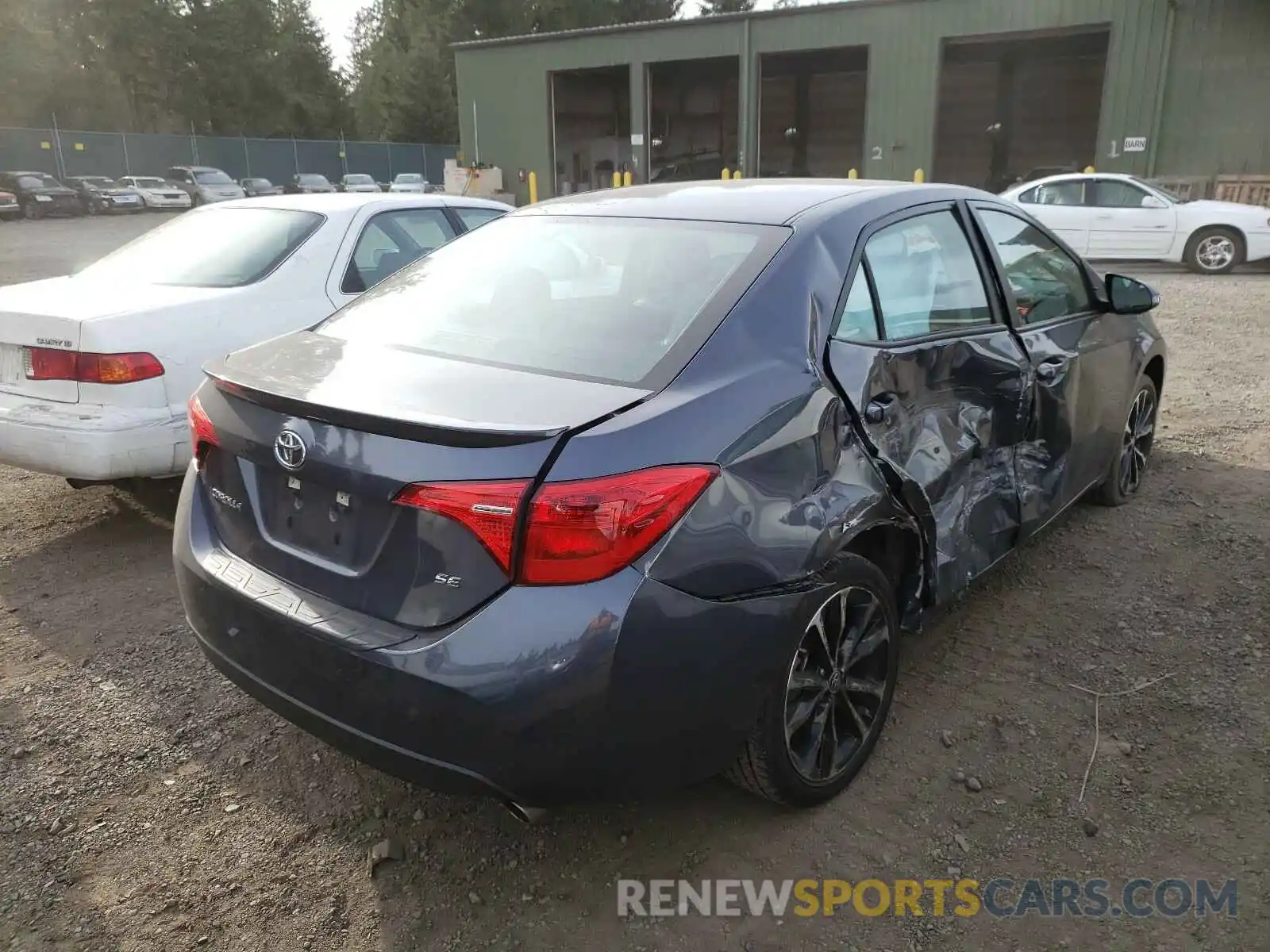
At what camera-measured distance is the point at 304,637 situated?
2.18 m

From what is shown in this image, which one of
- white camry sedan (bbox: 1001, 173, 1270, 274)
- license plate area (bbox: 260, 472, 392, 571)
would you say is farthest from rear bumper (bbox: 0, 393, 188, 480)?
white camry sedan (bbox: 1001, 173, 1270, 274)

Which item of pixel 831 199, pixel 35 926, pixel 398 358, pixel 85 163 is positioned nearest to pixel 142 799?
pixel 35 926

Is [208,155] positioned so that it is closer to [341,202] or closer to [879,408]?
[341,202]

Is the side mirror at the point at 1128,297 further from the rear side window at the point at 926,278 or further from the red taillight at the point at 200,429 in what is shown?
the red taillight at the point at 200,429

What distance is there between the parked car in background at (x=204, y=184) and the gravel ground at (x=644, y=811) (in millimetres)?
38394

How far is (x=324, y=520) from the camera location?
2223 mm

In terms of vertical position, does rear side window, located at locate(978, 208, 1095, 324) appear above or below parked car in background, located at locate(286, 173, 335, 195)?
below

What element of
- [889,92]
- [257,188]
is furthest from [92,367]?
[257,188]

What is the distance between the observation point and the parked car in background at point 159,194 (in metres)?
35.8

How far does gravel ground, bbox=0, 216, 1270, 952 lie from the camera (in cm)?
226

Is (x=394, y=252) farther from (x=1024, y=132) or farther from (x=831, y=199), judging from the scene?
(x=1024, y=132)

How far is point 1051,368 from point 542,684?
2.51m

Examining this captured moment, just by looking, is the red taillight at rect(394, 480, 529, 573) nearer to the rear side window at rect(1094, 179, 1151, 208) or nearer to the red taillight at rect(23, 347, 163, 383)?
the red taillight at rect(23, 347, 163, 383)

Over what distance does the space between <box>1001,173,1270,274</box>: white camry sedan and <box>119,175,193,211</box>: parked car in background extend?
3231cm
